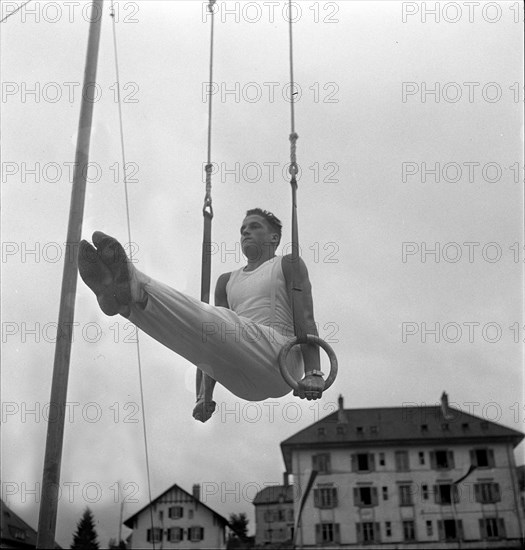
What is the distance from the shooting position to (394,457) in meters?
9.68

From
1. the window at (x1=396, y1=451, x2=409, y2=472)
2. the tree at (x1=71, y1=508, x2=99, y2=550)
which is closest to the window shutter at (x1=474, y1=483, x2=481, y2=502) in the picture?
the window at (x1=396, y1=451, x2=409, y2=472)

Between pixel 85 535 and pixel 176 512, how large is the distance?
94cm

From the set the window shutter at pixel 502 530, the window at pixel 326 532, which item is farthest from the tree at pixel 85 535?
the window at pixel 326 532

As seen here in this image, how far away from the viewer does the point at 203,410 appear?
3.72 m

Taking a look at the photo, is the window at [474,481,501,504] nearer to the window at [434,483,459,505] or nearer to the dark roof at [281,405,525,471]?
the window at [434,483,459,505]

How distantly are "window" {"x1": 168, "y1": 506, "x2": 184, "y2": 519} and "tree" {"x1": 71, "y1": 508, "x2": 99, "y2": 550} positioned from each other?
27.6 inches

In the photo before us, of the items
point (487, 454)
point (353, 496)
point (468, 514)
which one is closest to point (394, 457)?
point (487, 454)

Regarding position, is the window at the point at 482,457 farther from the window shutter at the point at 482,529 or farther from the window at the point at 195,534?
the window at the point at 195,534

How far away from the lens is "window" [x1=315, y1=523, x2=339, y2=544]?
50.5 ft

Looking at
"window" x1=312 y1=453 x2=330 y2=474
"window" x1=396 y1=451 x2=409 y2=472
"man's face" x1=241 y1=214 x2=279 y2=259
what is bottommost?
"window" x1=312 y1=453 x2=330 y2=474

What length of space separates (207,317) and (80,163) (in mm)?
1441

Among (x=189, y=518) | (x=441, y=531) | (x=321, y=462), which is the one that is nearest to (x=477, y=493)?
(x=441, y=531)

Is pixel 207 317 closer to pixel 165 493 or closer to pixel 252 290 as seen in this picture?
pixel 252 290

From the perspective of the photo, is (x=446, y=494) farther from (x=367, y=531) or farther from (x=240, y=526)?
(x=240, y=526)
